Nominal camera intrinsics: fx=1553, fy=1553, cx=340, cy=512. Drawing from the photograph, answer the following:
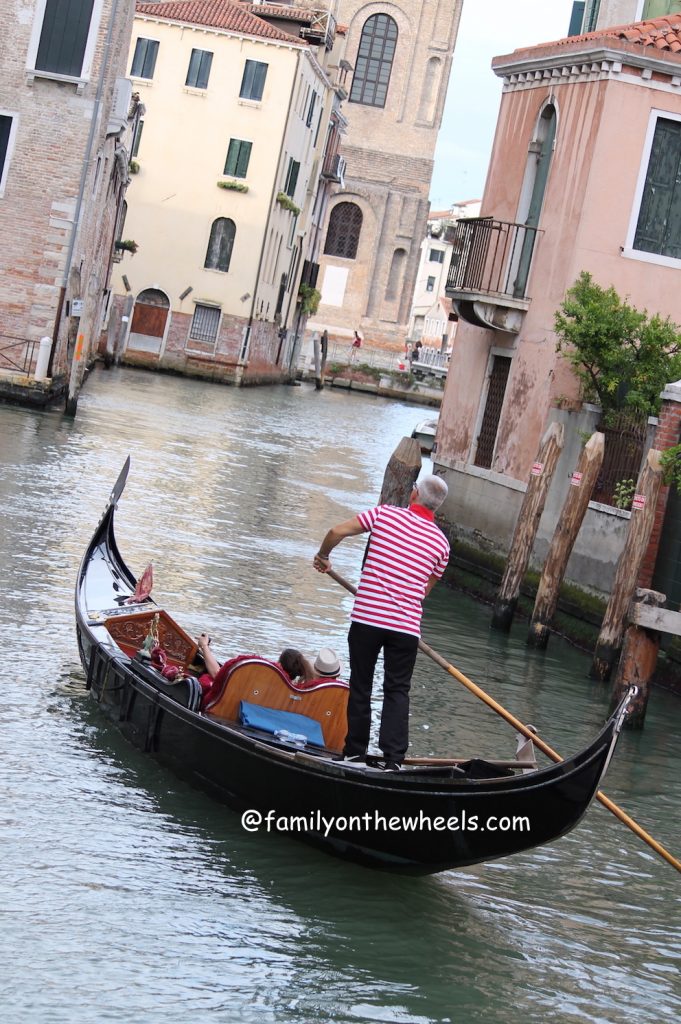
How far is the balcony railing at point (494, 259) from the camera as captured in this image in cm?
1496

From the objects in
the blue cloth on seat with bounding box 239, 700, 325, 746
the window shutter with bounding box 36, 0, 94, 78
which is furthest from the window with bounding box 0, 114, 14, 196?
the blue cloth on seat with bounding box 239, 700, 325, 746

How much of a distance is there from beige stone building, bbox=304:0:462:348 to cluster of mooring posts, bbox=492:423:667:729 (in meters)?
42.2

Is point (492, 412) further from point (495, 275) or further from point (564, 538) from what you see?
point (564, 538)

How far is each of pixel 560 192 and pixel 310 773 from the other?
31.7 ft

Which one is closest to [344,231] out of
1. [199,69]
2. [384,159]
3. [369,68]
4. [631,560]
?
[384,159]

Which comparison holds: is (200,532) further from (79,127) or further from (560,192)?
(79,127)

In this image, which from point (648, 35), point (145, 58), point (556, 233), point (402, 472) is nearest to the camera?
point (648, 35)

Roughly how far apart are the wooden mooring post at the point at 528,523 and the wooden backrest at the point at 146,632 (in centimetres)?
481

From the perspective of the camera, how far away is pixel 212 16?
3594 centimetres

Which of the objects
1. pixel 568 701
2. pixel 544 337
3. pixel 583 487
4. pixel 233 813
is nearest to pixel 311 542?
pixel 544 337

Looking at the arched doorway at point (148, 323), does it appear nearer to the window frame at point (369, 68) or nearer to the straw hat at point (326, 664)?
the window frame at point (369, 68)

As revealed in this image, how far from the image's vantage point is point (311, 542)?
1476 cm

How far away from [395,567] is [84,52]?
1570 cm

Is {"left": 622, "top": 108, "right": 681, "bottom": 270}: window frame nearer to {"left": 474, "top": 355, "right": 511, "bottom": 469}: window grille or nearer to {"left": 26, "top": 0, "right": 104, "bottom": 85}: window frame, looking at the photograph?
{"left": 474, "top": 355, "right": 511, "bottom": 469}: window grille
